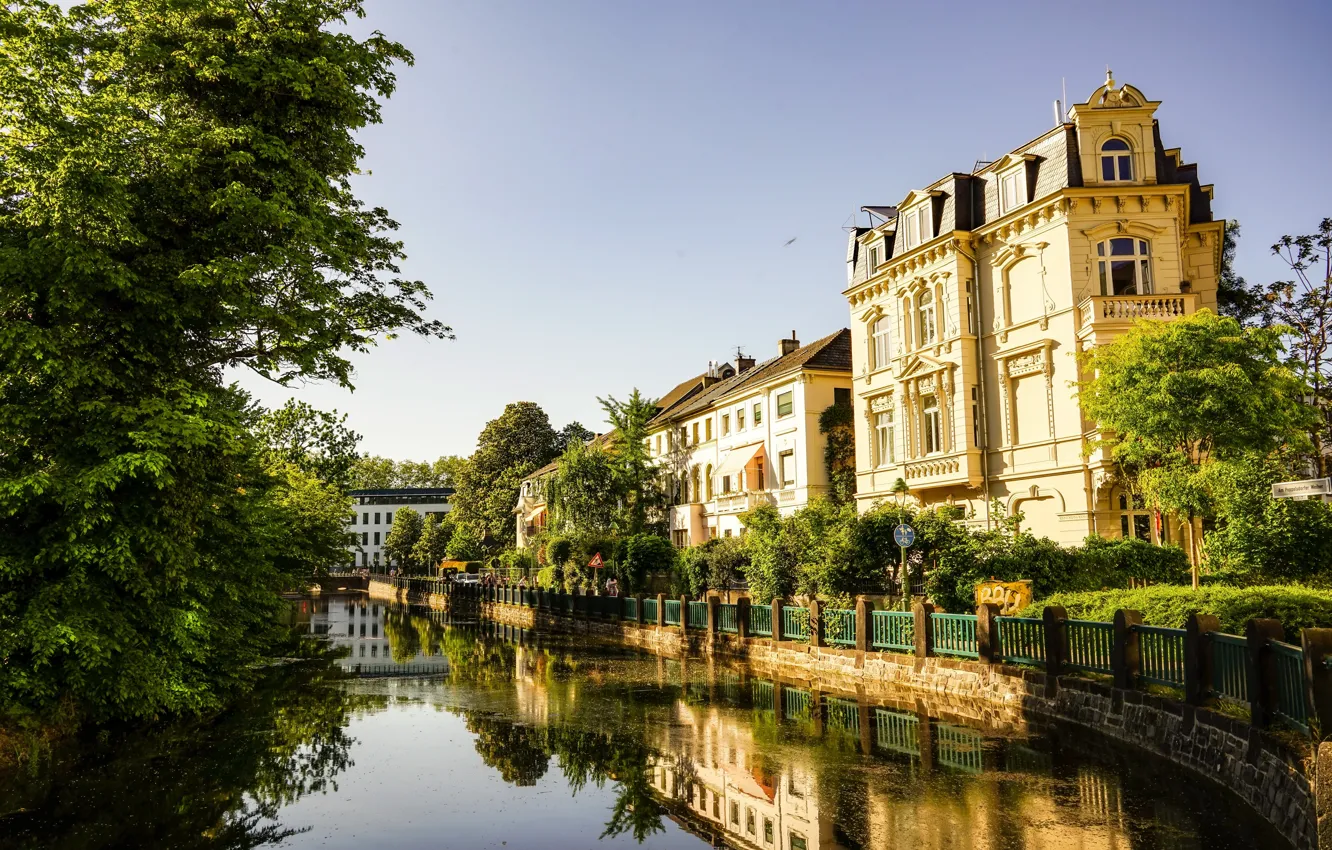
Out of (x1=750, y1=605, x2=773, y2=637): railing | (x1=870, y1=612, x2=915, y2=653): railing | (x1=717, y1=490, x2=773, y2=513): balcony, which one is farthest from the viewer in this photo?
(x1=717, y1=490, x2=773, y2=513): balcony

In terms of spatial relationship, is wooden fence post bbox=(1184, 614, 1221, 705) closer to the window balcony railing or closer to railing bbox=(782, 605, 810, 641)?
railing bbox=(782, 605, 810, 641)

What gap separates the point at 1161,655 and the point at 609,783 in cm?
812

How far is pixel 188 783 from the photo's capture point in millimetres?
12195

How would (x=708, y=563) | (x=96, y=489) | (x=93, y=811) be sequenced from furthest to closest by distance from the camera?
(x=708, y=563) < (x=96, y=489) < (x=93, y=811)

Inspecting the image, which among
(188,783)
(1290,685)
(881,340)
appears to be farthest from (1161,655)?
(881,340)

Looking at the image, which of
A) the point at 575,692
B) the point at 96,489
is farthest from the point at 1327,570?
the point at 96,489

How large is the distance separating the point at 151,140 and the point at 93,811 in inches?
390

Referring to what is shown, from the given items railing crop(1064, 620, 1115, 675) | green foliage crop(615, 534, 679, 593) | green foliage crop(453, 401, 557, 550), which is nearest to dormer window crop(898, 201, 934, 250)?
green foliage crop(615, 534, 679, 593)

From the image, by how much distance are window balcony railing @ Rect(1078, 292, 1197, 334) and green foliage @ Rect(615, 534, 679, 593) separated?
19.9 metres

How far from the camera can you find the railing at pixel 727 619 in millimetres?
28172

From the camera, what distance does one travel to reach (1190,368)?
20922 millimetres

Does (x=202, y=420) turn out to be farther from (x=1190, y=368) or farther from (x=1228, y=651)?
(x=1190, y=368)

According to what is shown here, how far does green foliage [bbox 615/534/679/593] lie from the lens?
40031 millimetres

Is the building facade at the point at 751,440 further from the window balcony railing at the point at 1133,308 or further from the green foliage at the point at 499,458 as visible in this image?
the green foliage at the point at 499,458
